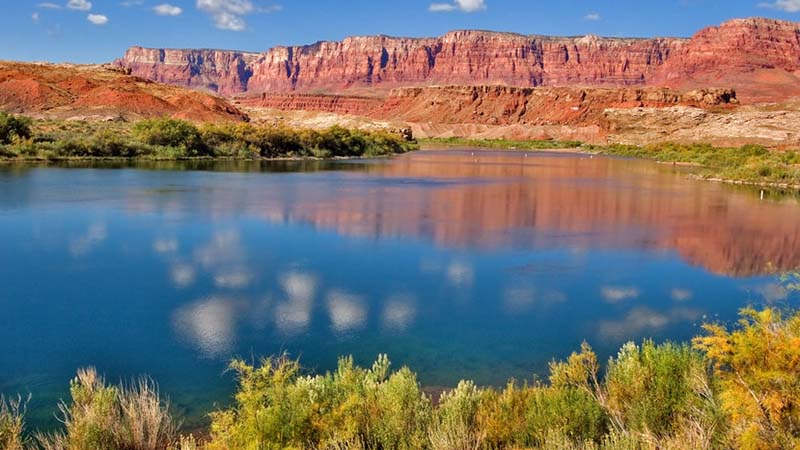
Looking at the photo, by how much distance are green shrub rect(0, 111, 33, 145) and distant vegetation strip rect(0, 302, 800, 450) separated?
33687mm

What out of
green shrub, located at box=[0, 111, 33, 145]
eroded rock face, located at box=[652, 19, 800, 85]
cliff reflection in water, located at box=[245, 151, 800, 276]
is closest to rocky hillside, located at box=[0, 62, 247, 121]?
green shrub, located at box=[0, 111, 33, 145]

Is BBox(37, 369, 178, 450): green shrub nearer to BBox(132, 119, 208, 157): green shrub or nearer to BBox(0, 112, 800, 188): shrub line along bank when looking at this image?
BBox(0, 112, 800, 188): shrub line along bank

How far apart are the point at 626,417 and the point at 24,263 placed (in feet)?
35.7

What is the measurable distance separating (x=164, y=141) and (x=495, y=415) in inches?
1551

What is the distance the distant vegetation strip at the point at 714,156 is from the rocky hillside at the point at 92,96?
3889cm

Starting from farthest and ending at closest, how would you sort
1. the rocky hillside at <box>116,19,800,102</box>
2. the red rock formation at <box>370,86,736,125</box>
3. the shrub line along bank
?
1. the rocky hillside at <box>116,19,800,102</box>
2. the red rock formation at <box>370,86,736,125</box>
3. the shrub line along bank

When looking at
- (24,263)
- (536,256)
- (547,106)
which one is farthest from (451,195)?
(547,106)

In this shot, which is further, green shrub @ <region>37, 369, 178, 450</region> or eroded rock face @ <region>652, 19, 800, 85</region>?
eroded rock face @ <region>652, 19, 800, 85</region>

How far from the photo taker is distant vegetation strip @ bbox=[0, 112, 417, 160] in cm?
3400

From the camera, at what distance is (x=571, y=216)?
2019 centimetres

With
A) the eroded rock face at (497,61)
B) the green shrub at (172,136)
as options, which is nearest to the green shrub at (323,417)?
the green shrub at (172,136)

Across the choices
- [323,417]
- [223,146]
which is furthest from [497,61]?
[323,417]

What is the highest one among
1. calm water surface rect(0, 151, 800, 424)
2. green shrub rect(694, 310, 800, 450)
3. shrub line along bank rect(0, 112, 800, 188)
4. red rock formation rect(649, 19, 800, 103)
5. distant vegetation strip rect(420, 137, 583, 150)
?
red rock formation rect(649, 19, 800, 103)

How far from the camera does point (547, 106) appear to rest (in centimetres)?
11431
